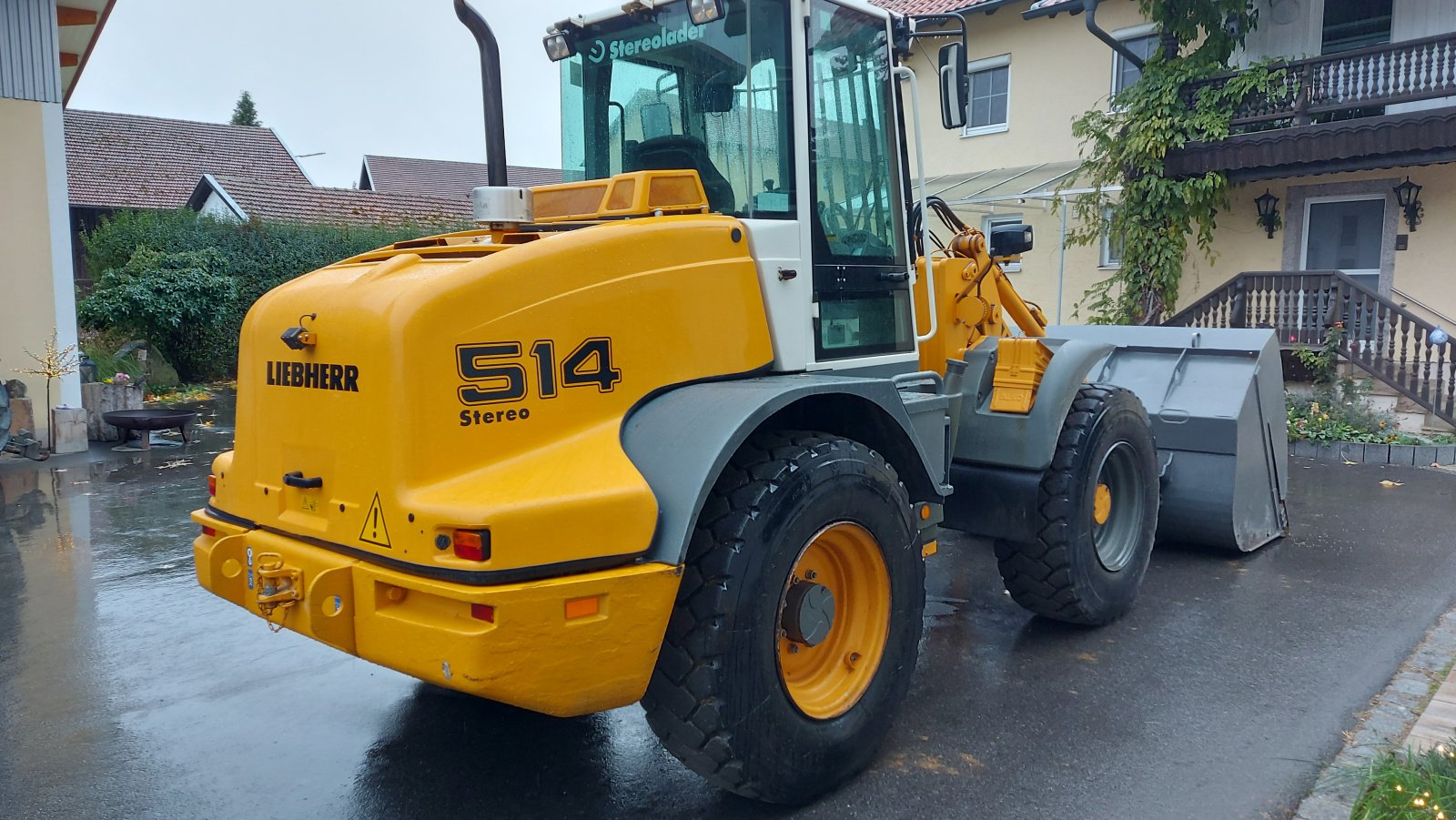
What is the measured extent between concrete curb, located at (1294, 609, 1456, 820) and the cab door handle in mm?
3253

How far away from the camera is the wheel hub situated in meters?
3.35

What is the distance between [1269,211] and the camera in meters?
13.6

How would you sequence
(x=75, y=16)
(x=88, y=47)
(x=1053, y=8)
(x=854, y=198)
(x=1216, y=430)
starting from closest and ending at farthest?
(x=854, y=198) → (x=1216, y=430) → (x=75, y=16) → (x=88, y=47) → (x=1053, y=8)

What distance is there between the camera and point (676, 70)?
410cm

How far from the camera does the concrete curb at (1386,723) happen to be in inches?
131

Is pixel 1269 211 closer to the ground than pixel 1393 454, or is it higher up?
higher up

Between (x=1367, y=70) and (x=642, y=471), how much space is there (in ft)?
41.5

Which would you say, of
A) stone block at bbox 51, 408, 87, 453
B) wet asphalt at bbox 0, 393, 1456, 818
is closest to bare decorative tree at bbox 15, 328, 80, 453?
stone block at bbox 51, 408, 87, 453

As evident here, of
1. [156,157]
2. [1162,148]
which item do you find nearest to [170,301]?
[1162,148]

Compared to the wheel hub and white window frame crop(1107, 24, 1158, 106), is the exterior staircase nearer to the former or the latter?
white window frame crop(1107, 24, 1158, 106)

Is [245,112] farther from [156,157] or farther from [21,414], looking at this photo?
[21,414]

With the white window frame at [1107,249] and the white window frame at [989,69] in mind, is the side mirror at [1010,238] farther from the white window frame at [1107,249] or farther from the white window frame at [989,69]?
the white window frame at [989,69]

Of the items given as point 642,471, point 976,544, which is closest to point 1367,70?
point 976,544

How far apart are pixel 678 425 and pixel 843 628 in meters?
1.07
